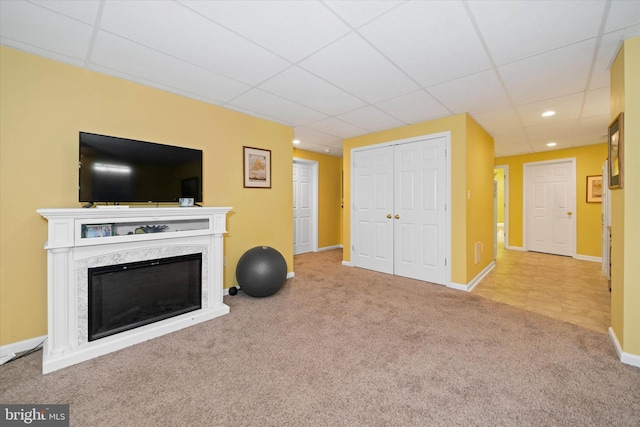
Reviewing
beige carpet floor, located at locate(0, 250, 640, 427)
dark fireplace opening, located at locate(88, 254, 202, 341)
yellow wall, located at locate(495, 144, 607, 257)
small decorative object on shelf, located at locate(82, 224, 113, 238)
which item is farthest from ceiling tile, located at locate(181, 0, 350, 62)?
yellow wall, located at locate(495, 144, 607, 257)

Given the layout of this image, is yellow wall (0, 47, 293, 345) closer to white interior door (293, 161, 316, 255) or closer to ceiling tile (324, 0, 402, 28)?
ceiling tile (324, 0, 402, 28)

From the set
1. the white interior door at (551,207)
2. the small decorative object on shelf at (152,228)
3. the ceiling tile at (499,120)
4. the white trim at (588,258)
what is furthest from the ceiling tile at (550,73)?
the white trim at (588,258)

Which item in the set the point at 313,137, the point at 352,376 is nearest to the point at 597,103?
the point at 313,137

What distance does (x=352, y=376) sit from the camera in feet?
6.07

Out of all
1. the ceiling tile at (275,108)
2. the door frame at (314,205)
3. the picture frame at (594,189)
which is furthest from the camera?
the door frame at (314,205)

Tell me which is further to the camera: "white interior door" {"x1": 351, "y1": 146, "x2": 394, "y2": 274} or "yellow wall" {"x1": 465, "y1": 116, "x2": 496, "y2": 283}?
"white interior door" {"x1": 351, "y1": 146, "x2": 394, "y2": 274}

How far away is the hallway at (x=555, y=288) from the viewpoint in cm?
291

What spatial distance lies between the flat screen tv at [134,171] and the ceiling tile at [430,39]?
2220 mm

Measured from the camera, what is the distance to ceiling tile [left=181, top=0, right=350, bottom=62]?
65.9 inches

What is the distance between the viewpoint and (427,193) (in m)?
4.07

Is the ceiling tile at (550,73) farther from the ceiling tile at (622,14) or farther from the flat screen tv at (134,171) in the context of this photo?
the flat screen tv at (134,171)

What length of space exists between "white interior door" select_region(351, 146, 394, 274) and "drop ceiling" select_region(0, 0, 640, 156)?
1345 millimetres

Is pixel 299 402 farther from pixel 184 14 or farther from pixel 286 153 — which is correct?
pixel 286 153

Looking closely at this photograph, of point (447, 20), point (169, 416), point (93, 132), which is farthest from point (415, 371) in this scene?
point (93, 132)
